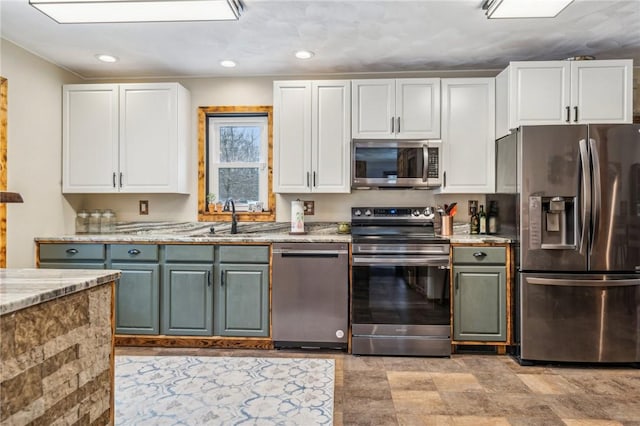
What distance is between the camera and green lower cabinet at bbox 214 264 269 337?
10.4 feet

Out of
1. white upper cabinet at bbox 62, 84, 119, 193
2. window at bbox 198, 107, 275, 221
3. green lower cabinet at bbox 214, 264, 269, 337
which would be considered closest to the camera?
green lower cabinet at bbox 214, 264, 269, 337

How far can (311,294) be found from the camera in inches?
123

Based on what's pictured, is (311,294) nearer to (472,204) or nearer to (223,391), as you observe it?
(223,391)

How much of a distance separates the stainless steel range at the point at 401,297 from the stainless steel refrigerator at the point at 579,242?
1.97 ft

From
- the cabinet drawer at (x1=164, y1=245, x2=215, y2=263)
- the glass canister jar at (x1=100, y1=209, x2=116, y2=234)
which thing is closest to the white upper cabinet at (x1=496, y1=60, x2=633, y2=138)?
the cabinet drawer at (x1=164, y1=245, x2=215, y2=263)

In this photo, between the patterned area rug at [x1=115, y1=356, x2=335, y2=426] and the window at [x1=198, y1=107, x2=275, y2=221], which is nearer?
the patterned area rug at [x1=115, y1=356, x2=335, y2=426]

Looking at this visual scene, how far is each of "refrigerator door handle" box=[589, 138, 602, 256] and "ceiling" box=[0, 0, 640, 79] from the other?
2.83 feet

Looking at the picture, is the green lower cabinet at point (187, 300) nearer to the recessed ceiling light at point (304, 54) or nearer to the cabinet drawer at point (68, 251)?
the cabinet drawer at point (68, 251)

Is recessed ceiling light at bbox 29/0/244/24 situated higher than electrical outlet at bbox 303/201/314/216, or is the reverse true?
recessed ceiling light at bbox 29/0/244/24

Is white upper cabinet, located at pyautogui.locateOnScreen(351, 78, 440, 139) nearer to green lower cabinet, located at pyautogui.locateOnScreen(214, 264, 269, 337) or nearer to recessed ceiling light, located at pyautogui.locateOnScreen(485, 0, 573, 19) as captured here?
recessed ceiling light, located at pyautogui.locateOnScreen(485, 0, 573, 19)

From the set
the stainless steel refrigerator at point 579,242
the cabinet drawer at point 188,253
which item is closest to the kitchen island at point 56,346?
the cabinet drawer at point 188,253

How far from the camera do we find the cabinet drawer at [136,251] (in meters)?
3.21

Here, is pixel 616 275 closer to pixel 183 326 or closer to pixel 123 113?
pixel 183 326

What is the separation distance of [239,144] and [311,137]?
835 mm
